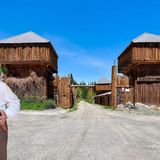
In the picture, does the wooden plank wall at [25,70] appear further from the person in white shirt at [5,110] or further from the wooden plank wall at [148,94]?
the person in white shirt at [5,110]

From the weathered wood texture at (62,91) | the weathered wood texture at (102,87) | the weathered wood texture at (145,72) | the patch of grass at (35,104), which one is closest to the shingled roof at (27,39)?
the weathered wood texture at (62,91)

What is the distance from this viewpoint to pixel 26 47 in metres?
39.8

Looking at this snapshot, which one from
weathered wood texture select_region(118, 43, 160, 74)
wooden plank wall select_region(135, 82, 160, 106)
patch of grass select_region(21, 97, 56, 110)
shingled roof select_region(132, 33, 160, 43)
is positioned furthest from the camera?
shingled roof select_region(132, 33, 160, 43)

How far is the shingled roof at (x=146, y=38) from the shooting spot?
39.6 m

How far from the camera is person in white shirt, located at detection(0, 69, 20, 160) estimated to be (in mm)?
2854

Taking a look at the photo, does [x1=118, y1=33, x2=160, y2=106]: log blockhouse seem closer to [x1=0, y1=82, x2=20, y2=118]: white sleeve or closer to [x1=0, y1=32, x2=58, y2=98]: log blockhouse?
[x1=0, y1=32, x2=58, y2=98]: log blockhouse

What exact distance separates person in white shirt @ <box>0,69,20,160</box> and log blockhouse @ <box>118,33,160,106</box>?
35802mm

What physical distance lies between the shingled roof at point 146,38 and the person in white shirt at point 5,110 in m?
37.1

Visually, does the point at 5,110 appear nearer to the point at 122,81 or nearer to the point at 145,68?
the point at 145,68

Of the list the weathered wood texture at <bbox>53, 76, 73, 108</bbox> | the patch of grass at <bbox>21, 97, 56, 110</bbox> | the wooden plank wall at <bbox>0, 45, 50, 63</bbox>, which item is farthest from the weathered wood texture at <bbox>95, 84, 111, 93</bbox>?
the patch of grass at <bbox>21, 97, 56, 110</bbox>

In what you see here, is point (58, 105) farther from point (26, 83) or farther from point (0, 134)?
point (0, 134)

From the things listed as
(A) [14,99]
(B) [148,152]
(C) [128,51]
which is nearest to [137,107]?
(C) [128,51]

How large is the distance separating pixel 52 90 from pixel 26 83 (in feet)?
14.1

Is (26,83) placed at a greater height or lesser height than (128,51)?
lesser
